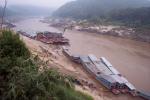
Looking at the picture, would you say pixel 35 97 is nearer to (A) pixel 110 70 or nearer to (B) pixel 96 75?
(B) pixel 96 75

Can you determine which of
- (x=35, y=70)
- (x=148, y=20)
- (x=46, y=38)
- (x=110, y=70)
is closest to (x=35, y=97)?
(x=35, y=70)

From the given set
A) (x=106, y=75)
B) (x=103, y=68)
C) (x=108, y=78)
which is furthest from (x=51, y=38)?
(x=108, y=78)

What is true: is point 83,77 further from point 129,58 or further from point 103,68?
point 129,58

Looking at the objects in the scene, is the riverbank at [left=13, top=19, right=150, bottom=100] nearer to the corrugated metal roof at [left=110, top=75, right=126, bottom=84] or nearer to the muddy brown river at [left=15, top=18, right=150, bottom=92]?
the muddy brown river at [left=15, top=18, right=150, bottom=92]

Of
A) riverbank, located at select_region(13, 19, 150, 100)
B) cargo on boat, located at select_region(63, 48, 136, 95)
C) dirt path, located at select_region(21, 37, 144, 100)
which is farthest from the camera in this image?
riverbank, located at select_region(13, 19, 150, 100)

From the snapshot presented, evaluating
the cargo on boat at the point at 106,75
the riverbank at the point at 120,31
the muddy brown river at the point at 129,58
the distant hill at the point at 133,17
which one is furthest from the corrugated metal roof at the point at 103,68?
the distant hill at the point at 133,17

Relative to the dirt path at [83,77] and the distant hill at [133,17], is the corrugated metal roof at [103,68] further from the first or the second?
the distant hill at [133,17]

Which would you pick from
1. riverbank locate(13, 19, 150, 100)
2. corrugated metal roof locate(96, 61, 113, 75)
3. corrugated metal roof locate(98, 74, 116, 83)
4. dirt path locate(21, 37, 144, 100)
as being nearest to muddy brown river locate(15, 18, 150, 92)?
riverbank locate(13, 19, 150, 100)

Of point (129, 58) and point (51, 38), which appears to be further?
point (51, 38)
